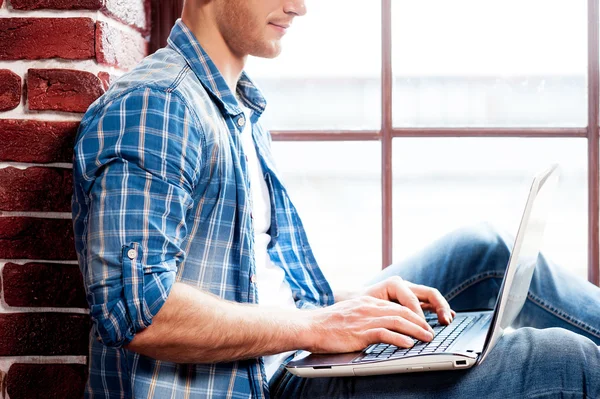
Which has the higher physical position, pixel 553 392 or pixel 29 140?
pixel 29 140

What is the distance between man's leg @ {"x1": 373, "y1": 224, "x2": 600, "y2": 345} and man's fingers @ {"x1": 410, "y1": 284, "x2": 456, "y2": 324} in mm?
138

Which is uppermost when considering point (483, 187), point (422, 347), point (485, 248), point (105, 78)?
point (105, 78)

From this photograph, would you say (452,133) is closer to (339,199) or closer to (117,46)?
(339,199)

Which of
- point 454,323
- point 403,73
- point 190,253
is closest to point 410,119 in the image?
point 403,73

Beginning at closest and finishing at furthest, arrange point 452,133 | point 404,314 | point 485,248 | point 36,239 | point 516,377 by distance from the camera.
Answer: point 516,377, point 404,314, point 36,239, point 485,248, point 452,133

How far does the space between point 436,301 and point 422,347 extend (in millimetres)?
277

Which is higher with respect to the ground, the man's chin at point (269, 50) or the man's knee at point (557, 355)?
the man's chin at point (269, 50)

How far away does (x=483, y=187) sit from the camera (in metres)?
1.93

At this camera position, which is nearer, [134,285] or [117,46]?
[134,285]

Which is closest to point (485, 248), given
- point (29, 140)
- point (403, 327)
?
point (403, 327)

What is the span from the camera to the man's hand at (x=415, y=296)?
1.46 m

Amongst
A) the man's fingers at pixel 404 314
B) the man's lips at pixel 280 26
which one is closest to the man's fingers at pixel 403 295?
the man's fingers at pixel 404 314

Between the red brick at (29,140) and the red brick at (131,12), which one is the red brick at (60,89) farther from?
the red brick at (131,12)

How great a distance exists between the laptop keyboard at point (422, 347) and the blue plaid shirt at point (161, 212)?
0.64 ft
